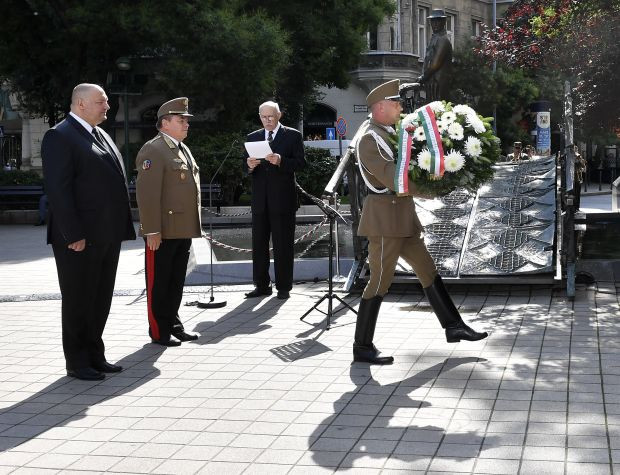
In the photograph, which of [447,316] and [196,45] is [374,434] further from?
[196,45]

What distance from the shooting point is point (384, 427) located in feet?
19.3

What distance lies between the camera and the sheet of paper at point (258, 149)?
34.2 ft

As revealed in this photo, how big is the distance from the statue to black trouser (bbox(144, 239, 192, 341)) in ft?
22.8

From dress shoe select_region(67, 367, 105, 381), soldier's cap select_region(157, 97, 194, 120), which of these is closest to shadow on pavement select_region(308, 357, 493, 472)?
dress shoe select_region(67, 367, 105, 381)

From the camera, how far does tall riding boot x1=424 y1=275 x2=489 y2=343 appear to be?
785cm

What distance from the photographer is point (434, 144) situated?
7.16m

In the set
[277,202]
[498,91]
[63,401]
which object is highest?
[498,91]

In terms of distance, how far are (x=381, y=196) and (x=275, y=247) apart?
3.46 meters

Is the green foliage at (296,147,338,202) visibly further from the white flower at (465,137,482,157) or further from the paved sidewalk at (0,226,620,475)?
the white flower at (465,137,482,157)

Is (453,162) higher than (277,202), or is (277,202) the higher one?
(453,162)

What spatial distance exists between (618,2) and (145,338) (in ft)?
23.7

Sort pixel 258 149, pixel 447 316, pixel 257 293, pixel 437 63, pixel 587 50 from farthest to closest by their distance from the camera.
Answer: pixel 437 63 → pixel 587 50 → pixel 257 293 → pixel 258 149 → pixel 447 316

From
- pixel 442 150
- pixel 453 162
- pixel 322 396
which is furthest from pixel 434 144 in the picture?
pixel 322 396

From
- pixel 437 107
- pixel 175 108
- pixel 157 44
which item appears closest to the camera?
pixel 437 107
